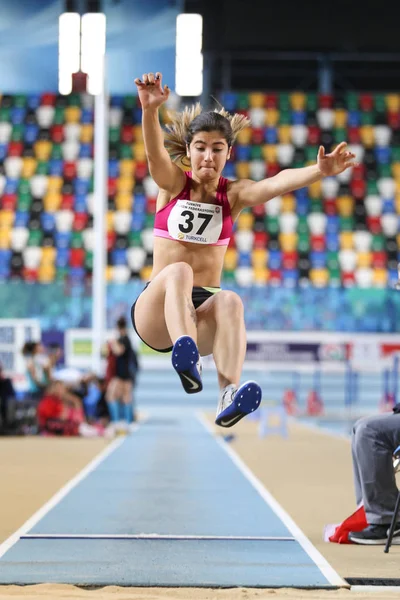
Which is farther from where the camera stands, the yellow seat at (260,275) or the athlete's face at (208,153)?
the yellow seat at (260,275)

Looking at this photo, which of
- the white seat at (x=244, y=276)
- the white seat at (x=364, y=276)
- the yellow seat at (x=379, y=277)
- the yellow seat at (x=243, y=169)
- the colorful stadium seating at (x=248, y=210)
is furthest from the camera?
the yellow seat at (x=243, y=169)

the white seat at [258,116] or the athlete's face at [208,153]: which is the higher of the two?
the white seat at [258,116]

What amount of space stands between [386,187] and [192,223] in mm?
19018

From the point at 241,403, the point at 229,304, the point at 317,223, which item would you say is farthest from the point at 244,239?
the point at 241,403

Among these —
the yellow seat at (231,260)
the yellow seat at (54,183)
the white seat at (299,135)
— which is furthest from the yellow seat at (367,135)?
the yellow seat at (54,183)

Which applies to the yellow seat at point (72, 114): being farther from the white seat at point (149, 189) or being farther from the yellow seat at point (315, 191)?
the yellow seat at point (315, 191)

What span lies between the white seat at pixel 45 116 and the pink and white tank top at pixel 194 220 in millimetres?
19737

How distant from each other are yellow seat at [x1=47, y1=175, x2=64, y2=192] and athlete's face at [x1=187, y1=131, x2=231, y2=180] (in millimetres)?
18747

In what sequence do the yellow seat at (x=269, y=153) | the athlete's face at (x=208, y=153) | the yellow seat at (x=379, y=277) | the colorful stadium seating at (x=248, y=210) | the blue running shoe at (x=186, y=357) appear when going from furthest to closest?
the yellow seat at (x=269, y=153), the colorful stadium seating at (x=248, y=210), the yellow seat at (x=379, y=277), the athlete's face at (x=208, y=153), the blue running shoe at (x=186, y=357)

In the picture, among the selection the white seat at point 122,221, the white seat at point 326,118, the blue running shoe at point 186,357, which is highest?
the white seat at point 326,118

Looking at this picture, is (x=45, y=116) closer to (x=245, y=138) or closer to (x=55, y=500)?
(x=245, y=138)

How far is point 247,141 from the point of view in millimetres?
23125

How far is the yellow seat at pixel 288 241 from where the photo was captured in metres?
Result: 21.8

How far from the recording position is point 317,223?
22.2 m
